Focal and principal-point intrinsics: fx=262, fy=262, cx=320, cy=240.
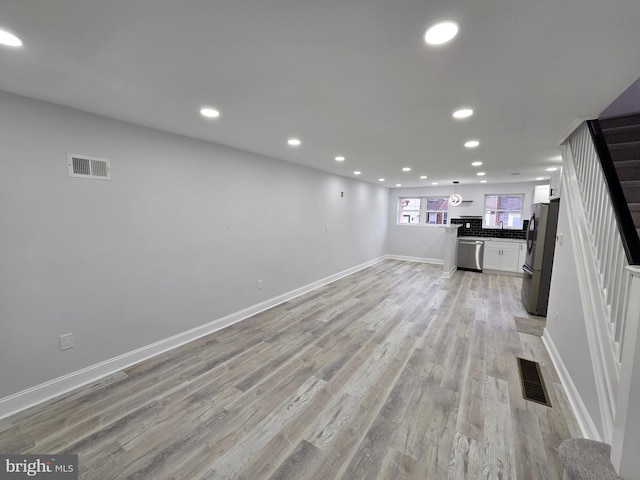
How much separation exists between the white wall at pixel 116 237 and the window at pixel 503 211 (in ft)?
20.3

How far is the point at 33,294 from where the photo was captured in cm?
207

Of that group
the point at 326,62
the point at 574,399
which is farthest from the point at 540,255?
the point at 326,62

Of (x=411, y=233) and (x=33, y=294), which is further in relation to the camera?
(x=411, y=233)

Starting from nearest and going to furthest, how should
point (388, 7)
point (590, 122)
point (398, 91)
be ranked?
point (388, 7) → point (398, 91) → point (590, 122)

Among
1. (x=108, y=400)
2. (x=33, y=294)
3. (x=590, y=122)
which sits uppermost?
(x=590, y=122)

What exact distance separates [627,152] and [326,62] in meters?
3.32

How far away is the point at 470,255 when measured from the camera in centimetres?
710

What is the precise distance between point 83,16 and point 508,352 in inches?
170

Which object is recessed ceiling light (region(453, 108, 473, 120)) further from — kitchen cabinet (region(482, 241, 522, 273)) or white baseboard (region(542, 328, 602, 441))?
kitchen cabinet (region(482, 241, 522, 273))

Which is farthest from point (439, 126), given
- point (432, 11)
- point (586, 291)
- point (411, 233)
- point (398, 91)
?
point (411, 233)

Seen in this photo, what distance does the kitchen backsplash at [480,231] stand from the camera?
22.4ft

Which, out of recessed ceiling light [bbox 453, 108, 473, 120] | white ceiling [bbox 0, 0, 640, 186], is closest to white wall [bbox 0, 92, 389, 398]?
white ceiling [bbox 0, 0, 640, 186]

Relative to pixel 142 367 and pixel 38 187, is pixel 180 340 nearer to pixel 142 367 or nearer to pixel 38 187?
pixel 142 367

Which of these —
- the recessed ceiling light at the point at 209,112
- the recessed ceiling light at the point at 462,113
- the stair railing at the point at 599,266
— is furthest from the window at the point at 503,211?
the recessed ceiling light at the point at 209,112
